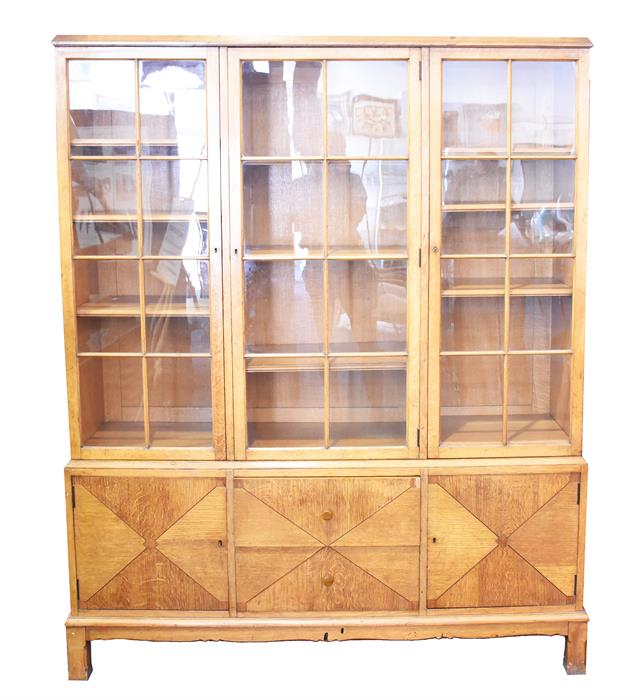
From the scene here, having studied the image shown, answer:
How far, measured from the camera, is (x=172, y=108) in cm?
401

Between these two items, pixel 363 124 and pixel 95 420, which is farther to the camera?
pixel 95 420

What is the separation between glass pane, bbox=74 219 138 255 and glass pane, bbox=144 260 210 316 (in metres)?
0.11

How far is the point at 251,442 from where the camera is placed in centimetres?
420

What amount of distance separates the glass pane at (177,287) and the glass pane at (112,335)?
0.11 metres

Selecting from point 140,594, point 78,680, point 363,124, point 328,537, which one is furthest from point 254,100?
point 78,680

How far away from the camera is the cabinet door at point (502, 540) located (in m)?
4.12

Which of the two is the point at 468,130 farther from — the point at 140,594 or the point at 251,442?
the point at 140,594

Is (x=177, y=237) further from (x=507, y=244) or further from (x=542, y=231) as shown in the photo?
(x=542, y=231)

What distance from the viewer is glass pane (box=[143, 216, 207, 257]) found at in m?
4.09

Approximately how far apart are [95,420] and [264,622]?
42.7 inches

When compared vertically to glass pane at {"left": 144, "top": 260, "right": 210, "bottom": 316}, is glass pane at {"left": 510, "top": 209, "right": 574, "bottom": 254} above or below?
above

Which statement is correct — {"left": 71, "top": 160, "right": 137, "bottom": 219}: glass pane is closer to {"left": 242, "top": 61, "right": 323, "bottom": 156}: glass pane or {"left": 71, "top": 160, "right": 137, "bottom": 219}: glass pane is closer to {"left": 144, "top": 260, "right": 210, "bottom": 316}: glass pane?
{"left": 144, "top": 260, "right": 210, "bottom": 316}: glass pane

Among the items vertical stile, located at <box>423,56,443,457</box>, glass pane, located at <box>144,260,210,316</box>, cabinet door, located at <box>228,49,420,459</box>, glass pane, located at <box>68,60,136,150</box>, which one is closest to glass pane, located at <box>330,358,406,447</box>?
cabinet door, located at <box>228,49,420,459</box>

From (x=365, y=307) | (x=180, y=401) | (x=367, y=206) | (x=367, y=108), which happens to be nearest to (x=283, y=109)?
(x=367, y=108)
